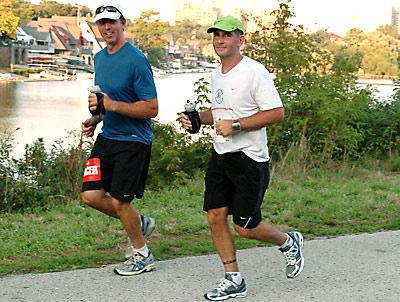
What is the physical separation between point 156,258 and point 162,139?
524 cm

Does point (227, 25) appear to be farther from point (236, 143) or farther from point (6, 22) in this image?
point (6, 22)

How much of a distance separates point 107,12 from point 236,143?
1.26 metres

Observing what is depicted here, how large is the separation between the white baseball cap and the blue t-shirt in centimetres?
22

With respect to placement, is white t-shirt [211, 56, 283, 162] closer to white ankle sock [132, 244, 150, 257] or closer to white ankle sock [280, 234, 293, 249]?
white ankle sock [280, 234, 293, 249]

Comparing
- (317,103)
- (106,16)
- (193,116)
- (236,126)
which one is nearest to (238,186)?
(236,126)

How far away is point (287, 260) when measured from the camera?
5.07 m

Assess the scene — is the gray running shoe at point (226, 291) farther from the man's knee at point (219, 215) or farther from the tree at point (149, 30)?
the tree at point (149, 30)

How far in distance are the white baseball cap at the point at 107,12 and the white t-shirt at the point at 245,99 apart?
821 mm

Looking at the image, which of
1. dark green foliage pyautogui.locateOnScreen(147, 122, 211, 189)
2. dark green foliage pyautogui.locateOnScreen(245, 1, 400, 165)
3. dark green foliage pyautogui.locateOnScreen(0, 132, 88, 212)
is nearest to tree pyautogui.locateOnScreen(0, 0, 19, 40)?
dark green foliage pyautogui.locateOnScreen(245, 1, 400, 165)

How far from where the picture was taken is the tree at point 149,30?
6488 centimetres

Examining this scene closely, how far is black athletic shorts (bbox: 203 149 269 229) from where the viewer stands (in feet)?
15.5

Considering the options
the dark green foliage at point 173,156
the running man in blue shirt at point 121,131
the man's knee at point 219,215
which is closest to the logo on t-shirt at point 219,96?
the running man in blue shirt at point 121,131

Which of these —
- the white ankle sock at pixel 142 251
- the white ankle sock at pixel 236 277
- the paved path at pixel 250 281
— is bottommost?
the paved path at pixel 250 281

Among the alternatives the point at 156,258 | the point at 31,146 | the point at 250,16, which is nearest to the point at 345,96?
the point at 250,16
